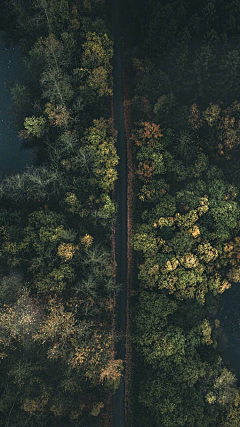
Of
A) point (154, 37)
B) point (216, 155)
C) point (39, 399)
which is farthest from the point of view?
point (216, 155)

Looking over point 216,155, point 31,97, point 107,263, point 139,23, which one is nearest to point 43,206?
point 107,263

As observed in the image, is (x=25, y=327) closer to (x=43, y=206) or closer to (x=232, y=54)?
(x=43, y=206)

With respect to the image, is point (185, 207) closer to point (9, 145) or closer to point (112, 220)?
point (112, 220)

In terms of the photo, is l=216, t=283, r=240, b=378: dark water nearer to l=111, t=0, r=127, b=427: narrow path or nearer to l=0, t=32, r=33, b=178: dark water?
l=111, t=0, r=127, b=427: narrow path

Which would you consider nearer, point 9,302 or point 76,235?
point 9,302

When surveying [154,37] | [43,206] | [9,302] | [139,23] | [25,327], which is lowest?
[25,327]

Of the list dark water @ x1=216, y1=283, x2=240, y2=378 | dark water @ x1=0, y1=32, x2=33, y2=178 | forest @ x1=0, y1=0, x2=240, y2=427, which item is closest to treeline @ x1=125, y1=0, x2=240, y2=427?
forest @ x1=0, y1=0, x2=240, y2=427

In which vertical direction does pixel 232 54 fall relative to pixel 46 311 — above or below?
above
